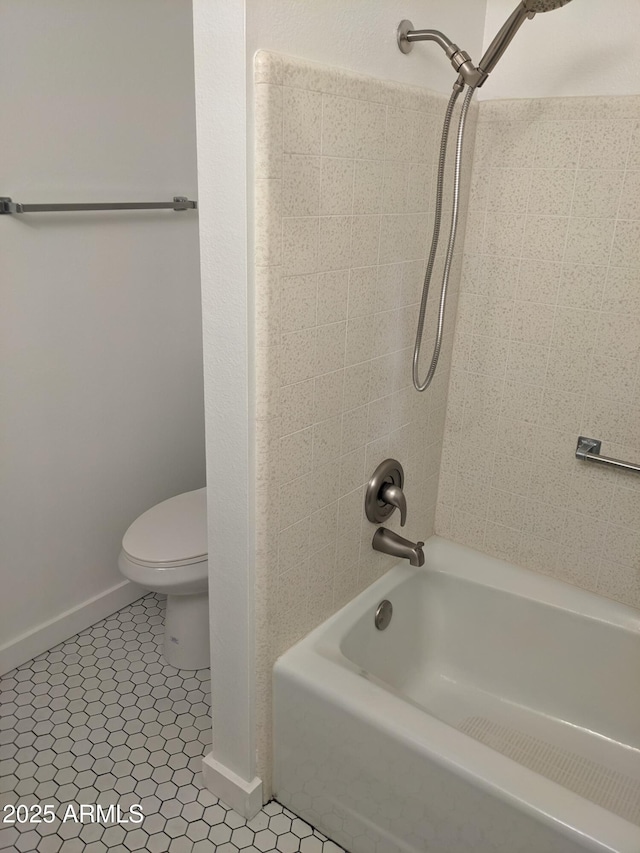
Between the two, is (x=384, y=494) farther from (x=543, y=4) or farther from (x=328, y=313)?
(x=543, y=4)

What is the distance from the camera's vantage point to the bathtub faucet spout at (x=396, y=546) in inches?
67.7

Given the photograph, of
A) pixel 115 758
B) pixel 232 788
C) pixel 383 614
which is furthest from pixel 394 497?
pixel 115 758

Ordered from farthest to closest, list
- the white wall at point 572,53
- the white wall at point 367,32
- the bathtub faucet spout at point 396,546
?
the bathtub faucet spout at point 396,546, the white wall at point 572,53, the white wall at point 367,32

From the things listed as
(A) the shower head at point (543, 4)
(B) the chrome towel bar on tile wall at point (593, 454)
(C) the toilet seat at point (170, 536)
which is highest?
(A) the shower head at point (543, 4)

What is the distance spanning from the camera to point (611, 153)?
1595 millimetres

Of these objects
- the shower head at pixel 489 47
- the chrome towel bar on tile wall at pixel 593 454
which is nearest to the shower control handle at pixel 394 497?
the chrome towel bar on tile wall at pixel 593 454

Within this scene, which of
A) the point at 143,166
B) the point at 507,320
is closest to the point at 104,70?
the point at 143,166

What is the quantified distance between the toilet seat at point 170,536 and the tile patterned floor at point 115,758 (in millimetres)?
385

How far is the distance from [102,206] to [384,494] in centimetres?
111

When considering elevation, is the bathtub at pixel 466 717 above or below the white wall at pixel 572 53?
below

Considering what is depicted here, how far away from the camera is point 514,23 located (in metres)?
1.31

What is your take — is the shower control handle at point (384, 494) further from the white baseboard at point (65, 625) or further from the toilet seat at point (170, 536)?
the white baseboard at point (65, 625)

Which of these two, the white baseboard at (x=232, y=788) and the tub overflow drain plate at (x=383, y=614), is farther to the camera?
the tub overflow drain plate at (x=383, y=614)

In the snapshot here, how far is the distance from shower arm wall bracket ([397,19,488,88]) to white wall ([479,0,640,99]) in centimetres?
32
